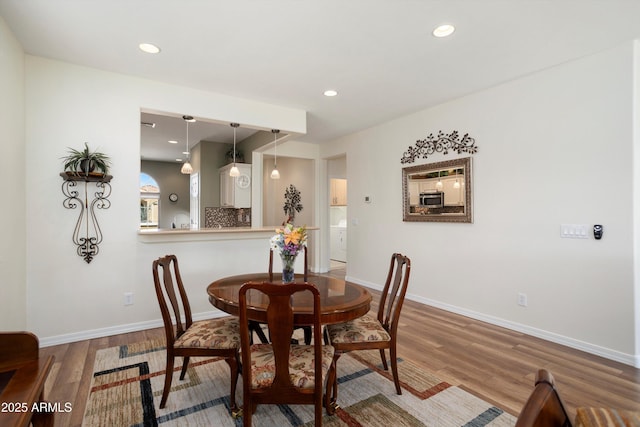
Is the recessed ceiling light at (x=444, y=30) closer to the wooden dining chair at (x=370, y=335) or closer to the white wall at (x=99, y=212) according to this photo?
the wooden dining chair at (x=370, y=335)

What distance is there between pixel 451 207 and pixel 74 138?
4145 millimetres

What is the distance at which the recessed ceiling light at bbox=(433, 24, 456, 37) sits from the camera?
2.39 meters

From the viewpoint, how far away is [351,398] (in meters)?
2.12

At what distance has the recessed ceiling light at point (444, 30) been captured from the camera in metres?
2.39

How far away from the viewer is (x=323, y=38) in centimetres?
257

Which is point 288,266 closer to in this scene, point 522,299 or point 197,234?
point 197,234

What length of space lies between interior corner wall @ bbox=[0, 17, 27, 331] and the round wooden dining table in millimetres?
1613

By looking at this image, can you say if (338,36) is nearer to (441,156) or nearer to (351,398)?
(441,156)

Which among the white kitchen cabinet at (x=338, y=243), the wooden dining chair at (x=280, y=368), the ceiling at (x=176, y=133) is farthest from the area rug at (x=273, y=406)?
the white kitchen cabinet at (x=338, y=243)

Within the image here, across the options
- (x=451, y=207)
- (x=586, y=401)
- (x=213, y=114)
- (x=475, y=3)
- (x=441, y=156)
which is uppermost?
(x=475, y=3)

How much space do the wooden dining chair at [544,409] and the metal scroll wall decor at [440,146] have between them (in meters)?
3.52

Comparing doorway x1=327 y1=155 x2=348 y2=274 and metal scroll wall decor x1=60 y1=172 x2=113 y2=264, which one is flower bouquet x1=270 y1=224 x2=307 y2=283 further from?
doorway x1=327 y1=155 x2=348 y2=274

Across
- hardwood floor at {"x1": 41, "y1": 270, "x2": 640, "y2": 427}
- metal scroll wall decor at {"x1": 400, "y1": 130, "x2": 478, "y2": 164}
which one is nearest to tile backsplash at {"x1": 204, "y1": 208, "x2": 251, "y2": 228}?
hardwood floor at {"x1": 41, "y1": 270, "x2": 640, "y2": 427}

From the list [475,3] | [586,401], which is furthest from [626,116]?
[586,401]
